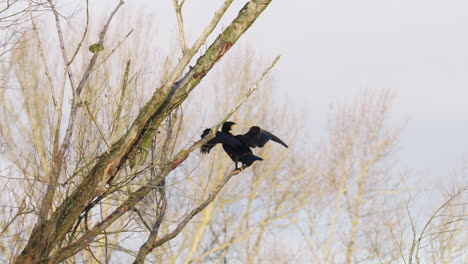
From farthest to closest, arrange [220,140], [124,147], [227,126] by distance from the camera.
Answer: [227,126], [220,140], [124,147]

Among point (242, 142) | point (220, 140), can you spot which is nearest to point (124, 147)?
point (220, 140)

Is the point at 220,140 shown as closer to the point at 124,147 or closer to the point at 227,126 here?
the point at 227,126

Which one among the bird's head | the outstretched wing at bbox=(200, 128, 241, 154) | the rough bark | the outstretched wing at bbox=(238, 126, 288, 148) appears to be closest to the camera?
the rough bark

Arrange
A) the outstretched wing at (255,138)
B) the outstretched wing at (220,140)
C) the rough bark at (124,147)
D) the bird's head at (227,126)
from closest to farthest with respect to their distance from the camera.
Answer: the rough bark at (124,147) → the outstretched wing at (220,140) → the outstretched wing at (255,138) → the bird's head at (227,126)

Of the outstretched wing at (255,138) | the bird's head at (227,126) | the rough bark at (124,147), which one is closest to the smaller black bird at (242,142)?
the outstretched wing at (255,138)

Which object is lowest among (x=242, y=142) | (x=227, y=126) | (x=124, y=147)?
(x=124, y=147)

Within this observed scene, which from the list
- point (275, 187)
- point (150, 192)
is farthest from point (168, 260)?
point (150, 192)

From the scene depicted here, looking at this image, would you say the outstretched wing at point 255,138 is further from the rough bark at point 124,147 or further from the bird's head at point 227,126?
the rough bark at point 124,147

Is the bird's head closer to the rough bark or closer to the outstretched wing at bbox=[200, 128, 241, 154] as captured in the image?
the outstretched wing at bbox=[200, 128, 241, 154]

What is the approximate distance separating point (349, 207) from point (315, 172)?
1585 millimetres

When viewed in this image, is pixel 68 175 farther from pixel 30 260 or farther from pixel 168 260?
pixel 168 260

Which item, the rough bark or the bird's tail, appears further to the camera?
the bird's tail

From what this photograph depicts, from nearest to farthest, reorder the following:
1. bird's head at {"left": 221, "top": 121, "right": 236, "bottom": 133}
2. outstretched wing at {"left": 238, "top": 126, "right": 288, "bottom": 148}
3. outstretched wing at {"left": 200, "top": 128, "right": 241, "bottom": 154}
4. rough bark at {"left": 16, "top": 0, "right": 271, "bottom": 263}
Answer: rough bark at {"left": 16, "top": 0, "right": 271, "bottom": 263} < outstretched wing at {"left": 200, "top": 128, "right": 241, "bottom": 154} < outstretched wing at {"left": 238, "top": 126, "right": 288, "bottom": 148} < bird's head at {"left": 221, "top": 121, "right": 236, "bottom": 133}

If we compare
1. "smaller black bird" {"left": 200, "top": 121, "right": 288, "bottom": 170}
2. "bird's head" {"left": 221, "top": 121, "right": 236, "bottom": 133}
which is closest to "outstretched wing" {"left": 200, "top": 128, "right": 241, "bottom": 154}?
"smaller black bird" {"left": 200, "top": 121, "right": 288, "bottom": 170}
